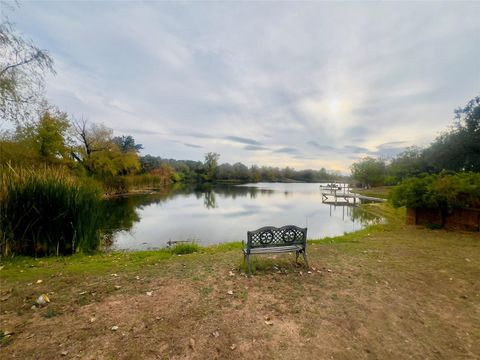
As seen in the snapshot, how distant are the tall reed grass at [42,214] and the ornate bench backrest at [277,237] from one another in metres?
4.64

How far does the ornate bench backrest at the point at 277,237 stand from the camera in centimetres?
427

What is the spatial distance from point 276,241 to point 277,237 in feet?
0.26

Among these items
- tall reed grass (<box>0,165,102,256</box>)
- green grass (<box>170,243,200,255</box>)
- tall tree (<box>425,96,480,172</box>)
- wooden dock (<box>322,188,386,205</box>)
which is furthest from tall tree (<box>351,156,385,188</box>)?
tall reed grass (<box>0,165,102,256</box>)

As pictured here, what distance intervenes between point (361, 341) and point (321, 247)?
370 cm

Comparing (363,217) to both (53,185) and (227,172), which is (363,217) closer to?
(53,185)

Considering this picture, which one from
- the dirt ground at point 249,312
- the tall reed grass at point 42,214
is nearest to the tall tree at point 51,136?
the tall reed grass at point 42,214

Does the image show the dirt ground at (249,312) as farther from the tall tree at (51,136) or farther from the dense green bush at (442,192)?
the tall tree at (51,136)

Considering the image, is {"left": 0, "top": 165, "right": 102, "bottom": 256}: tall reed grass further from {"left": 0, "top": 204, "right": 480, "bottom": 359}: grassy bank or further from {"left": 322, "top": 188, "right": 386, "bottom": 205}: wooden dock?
{"left": 322, "top": 188, "right": 386, "bottom": 205}: wooden dock

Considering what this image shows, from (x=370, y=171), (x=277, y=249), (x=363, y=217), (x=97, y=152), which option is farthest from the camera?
(x=370, y=171)

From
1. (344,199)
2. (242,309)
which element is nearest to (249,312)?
(242,309)

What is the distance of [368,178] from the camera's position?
45.5 meters

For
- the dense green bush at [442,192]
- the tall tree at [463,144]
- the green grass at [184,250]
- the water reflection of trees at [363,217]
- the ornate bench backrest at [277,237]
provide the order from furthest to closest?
the tall tree at [463,144] → the water reflection of trees at [363,217] → the dense green bush at [442,192] → the green grass at [184,250] → the ornate bench backrest at [277,237]

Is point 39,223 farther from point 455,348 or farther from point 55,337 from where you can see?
point 455,348

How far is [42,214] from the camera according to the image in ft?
18.0
